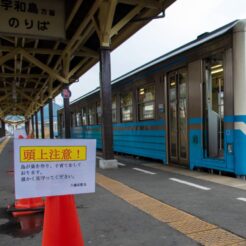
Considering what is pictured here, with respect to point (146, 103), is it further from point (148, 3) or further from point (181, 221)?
point (181, 221)

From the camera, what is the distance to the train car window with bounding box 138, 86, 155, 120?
10266 millimetres

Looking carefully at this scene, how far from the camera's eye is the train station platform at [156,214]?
3.88m

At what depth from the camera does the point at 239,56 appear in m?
6.83

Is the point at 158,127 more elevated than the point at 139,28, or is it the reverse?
the point at 139,28

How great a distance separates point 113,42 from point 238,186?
731cm

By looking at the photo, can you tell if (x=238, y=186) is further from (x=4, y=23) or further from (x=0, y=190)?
(x=4, y=23)

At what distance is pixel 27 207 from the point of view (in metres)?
5.26

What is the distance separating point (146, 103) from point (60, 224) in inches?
310

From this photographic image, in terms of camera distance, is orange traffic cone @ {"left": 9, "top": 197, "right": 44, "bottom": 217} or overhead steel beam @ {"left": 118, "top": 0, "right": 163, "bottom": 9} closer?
orange traffic cone @ {"left": 9, "top": 197, "right": 44, "bottom": 217}

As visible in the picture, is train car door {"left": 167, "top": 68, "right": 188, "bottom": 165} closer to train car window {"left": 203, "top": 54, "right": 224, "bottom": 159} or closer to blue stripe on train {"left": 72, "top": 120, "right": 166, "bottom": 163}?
blue stripe on train {"left": 72, "top": 120, "right": 166, "bottom": 163}

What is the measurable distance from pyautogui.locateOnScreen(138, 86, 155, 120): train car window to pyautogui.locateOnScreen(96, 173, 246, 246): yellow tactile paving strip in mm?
4120

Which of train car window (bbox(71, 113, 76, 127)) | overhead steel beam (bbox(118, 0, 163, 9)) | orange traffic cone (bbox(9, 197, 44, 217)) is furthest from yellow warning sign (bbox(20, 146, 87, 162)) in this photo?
train car window (bbox(71, 113, 76, 127))

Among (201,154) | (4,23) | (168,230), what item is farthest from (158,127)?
(168,230)

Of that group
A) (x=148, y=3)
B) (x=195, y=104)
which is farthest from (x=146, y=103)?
(x=148, y=3)
